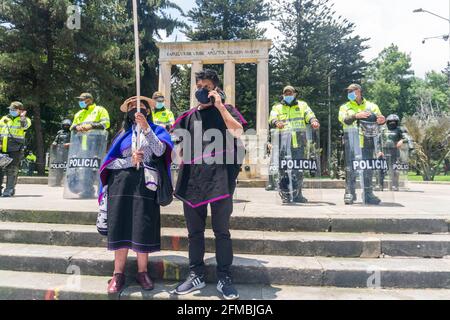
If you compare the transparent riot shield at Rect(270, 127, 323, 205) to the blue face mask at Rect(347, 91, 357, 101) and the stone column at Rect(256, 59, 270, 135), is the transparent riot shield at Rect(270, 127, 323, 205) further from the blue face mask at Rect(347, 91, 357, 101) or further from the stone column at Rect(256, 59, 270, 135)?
the stone column at Rect(256, 59, 270, 135)

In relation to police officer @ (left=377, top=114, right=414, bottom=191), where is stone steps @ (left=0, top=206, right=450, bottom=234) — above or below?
below

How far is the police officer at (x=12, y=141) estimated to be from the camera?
738cm

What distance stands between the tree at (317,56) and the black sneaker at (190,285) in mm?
26651

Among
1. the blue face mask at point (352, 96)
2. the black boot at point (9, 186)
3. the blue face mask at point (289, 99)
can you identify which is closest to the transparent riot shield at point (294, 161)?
the blue face mask at point (289, 99)

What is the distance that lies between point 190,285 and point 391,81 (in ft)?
185

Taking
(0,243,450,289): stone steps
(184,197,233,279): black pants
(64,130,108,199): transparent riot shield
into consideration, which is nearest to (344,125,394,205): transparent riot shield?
(0,243,450,289): stone steps

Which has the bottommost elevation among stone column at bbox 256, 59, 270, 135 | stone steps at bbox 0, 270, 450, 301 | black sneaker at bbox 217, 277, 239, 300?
stone steps at bbox 0, 270, 450, 301

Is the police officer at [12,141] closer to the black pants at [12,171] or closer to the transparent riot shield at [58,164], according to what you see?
the black pants at [12,171]

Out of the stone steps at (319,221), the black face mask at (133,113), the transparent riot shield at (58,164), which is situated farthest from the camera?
the transparent riot shield at (58,164)

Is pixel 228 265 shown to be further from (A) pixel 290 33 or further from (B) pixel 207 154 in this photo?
(A) pixel 290 33

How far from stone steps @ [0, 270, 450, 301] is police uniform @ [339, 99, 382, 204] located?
2.85 meters

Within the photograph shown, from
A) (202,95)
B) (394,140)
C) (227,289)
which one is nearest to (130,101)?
(202,95)

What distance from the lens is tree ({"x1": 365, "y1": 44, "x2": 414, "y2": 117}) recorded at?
48375 millimetres
